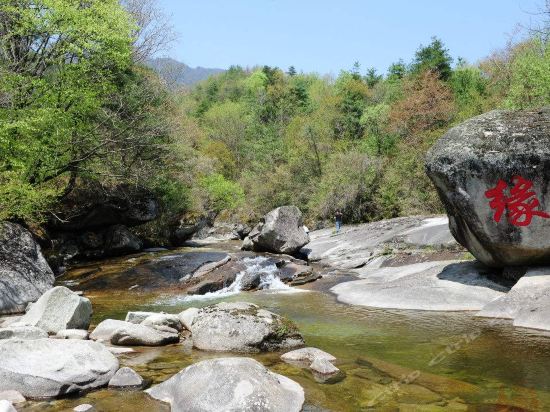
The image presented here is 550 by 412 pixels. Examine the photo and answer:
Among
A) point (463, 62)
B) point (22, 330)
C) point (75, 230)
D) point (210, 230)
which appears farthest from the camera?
point (463, 62)

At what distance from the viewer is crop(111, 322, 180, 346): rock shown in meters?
11.5

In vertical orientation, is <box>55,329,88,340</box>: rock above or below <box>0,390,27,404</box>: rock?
below

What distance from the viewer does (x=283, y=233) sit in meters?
28.7

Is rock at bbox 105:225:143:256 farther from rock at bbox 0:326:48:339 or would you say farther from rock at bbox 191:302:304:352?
rock at bbox 191:302:304:352

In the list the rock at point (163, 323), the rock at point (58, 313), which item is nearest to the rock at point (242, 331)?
the rock at point (163, 323)

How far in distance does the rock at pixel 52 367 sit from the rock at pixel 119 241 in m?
22.6

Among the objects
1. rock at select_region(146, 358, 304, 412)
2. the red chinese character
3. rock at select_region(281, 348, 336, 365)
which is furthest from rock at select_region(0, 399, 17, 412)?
Answer: the red chinese character

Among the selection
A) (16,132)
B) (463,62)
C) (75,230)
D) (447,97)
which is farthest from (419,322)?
(463,62)

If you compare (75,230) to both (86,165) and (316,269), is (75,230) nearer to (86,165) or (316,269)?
(86,165)

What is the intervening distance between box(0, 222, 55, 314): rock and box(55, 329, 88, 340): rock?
4.47m

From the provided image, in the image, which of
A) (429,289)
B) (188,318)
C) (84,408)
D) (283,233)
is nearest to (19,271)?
(188,318)

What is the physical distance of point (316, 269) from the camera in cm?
2445

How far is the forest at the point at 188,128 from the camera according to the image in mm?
22266

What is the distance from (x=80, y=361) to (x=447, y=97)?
40.3 meters
